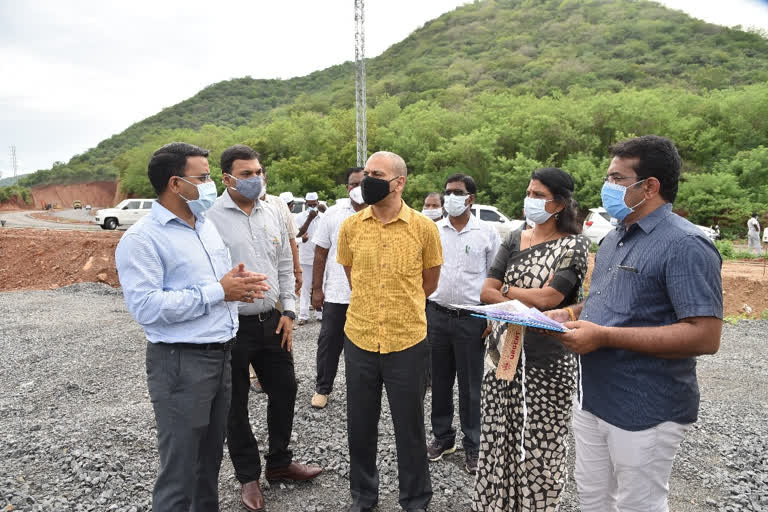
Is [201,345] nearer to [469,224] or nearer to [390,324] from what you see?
[390,324]

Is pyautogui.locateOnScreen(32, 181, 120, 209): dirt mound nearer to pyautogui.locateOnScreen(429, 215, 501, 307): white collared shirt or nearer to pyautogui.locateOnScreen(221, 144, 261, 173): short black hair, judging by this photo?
pyautogui.locateOnScreen(221, 144, 261, 173): short black hair

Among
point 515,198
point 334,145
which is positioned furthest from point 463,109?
point 515,198

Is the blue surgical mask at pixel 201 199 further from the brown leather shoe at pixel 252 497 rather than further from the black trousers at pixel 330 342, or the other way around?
the black trousers at pixel 330 342

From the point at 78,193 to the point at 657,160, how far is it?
65.6 m

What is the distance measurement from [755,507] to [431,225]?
286 centimetres

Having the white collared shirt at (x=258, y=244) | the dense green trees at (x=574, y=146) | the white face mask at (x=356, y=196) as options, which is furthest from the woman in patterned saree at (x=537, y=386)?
the dense green trees at (x=574, y=146)

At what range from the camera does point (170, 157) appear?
240cm

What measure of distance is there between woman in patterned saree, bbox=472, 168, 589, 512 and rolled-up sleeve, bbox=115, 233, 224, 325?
62.9 inches

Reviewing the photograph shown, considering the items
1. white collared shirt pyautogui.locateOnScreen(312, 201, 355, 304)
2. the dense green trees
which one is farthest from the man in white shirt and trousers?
white collared shirt pyautogui.locateOnScreen(312, 201, 355, 304)

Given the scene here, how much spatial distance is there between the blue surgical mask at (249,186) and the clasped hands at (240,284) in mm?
891

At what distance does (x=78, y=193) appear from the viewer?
185 ft

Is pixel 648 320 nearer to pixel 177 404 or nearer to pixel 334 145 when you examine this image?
pixel 177 404

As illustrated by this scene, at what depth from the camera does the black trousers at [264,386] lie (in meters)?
3.12


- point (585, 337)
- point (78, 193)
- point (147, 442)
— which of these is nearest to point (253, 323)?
point (147, 442)
